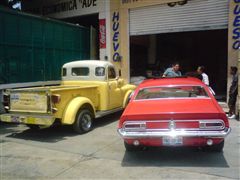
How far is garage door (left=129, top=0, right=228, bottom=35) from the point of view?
11.4m

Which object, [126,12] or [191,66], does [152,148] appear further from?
[191,66]

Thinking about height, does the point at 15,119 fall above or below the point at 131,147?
above

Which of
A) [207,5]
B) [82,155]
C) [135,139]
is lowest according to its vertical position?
[82,155]

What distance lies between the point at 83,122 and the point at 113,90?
68.7 inches

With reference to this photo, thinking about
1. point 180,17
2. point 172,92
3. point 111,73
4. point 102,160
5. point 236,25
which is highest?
point 180,17

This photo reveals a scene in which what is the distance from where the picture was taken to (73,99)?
754cm

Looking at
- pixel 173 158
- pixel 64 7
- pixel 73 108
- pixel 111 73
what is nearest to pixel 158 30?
pixel 111 73

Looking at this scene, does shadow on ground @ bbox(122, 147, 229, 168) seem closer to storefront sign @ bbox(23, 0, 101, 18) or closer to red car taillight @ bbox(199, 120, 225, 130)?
red car taillight @ bbox(199, 120, 225, 130)

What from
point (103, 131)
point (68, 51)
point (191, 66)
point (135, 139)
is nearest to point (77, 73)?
point (103, 131)

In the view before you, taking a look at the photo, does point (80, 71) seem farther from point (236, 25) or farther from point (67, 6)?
point (67, 6)

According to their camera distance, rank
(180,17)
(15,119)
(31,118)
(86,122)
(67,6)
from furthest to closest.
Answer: (67,6) → (180,17) → (86,122) → (15,119) → (31,118)

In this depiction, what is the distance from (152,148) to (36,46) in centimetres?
721

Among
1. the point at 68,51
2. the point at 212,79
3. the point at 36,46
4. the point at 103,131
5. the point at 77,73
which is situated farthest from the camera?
the point at 212,79

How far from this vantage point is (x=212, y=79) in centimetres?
1991
